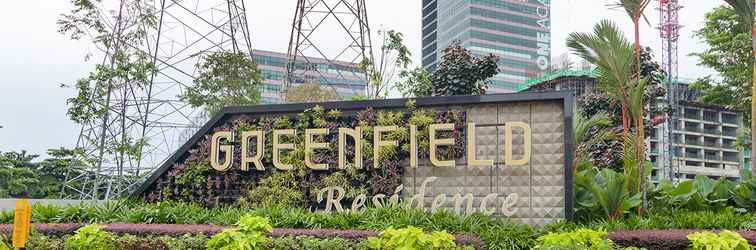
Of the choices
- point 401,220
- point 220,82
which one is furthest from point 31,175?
point 401,220

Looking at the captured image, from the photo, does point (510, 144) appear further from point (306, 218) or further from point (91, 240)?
point (91, 240)

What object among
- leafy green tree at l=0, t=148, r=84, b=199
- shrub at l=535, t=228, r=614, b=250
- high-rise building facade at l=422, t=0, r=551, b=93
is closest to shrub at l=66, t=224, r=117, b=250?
shrub at l=535, t=228, r=614, b=250

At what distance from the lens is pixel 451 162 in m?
12.4

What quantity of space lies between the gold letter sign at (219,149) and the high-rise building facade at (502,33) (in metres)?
88.3

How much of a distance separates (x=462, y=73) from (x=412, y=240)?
1028 centimetres

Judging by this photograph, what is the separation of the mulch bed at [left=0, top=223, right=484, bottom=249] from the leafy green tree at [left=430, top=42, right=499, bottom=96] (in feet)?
29.3

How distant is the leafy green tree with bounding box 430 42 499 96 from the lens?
62.8 ft

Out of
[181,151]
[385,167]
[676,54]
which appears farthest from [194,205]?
[676,54]

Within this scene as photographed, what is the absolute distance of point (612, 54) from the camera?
40.7 feet

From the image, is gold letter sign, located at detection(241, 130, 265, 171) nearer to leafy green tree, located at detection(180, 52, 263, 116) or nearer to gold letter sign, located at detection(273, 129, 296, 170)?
gold letter sign, located at detection(273, 129, 296, 170)

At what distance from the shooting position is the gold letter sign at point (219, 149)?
46.0 ft

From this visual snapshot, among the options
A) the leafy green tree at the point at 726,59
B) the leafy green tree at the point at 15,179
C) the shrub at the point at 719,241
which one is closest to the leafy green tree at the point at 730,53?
the leafy green tree at the point at 726,59

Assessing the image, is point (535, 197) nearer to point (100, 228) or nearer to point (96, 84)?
point (100, 228)

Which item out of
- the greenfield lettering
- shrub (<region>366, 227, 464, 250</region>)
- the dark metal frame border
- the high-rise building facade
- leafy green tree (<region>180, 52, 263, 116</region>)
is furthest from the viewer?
the high-rise building facade
